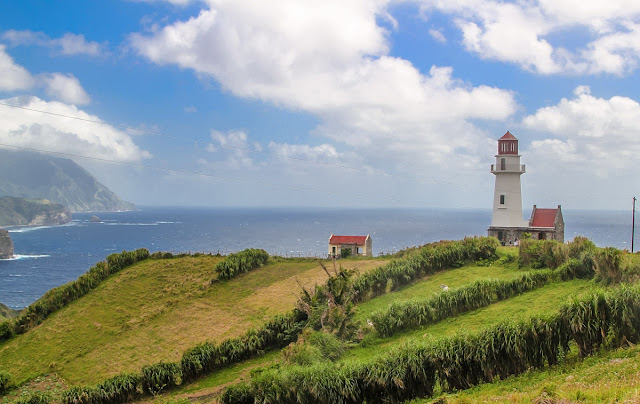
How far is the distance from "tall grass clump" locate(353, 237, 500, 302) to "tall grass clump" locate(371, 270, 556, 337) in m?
6.44

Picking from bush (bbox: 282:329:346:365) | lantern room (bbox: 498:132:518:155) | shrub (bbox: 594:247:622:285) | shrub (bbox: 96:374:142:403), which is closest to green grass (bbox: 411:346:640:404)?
bush (bbox: 282:329:346:365)

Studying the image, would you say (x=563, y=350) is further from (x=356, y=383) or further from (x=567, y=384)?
(x=356, y=383)

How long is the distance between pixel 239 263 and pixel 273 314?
991cm

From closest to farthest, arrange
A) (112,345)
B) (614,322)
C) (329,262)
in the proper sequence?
(614,322)
(112,345)
(329,262)

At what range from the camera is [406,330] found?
1923 centimetres

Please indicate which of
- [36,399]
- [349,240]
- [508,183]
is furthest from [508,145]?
[36,399]

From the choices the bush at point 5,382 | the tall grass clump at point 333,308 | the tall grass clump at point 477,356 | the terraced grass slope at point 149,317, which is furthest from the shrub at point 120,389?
the tall grass clump at point 477,356

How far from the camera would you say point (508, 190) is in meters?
37.4

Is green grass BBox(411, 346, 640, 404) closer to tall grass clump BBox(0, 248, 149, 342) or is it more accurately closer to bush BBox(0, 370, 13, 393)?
bush BBox(0, 370, 13, 393)

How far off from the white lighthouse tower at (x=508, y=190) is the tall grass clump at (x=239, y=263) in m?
18.8

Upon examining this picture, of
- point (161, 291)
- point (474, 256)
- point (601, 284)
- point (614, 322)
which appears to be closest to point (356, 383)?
point (614, 322)

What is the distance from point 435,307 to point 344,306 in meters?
3.96

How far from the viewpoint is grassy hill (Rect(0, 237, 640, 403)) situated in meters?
12.0

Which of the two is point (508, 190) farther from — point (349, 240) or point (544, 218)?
point (349, 240)
